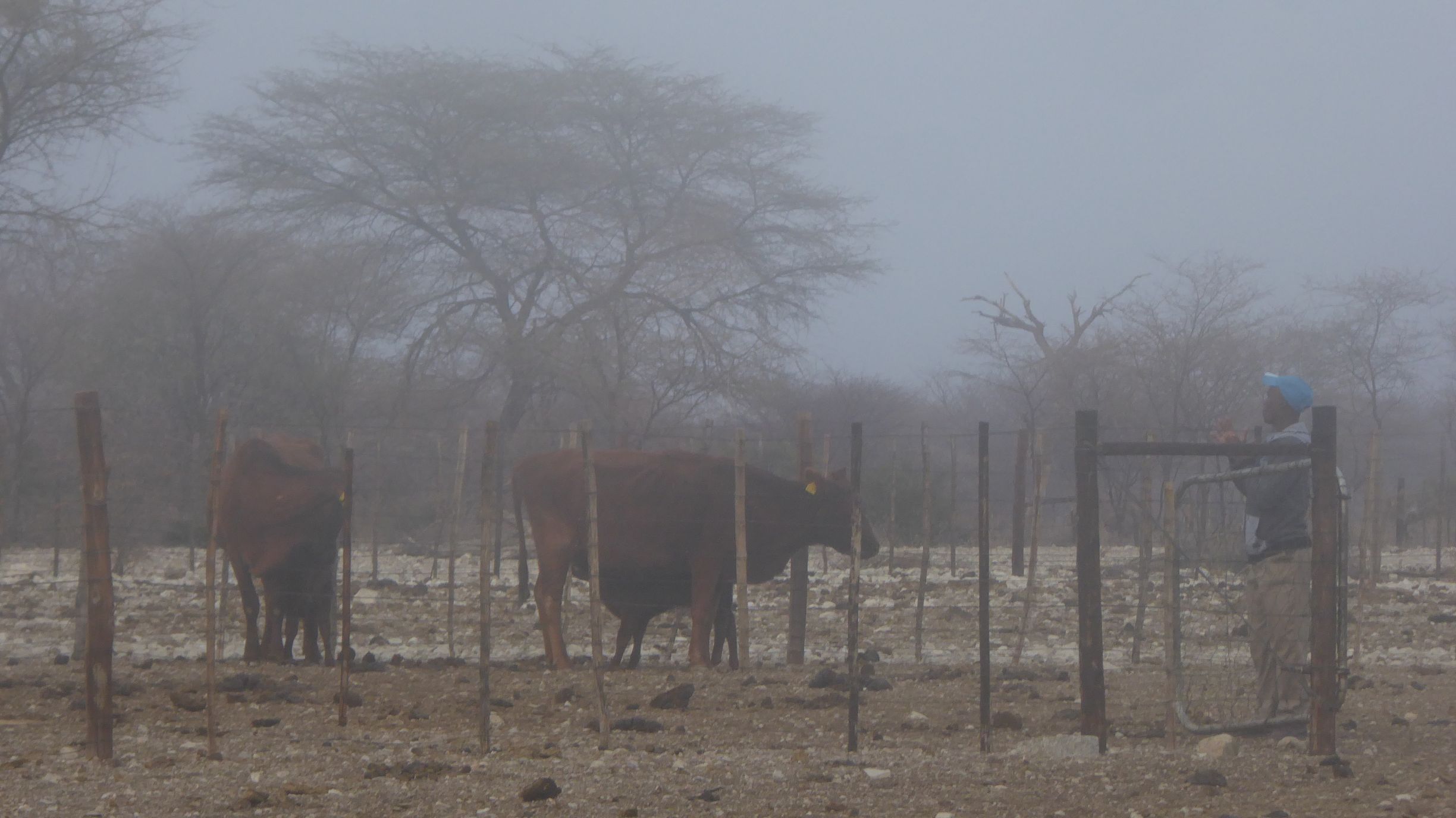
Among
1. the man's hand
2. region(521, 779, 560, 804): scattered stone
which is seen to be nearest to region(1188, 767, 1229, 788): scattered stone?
the man's hand

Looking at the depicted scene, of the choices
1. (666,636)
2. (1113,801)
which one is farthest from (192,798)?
(666,636)

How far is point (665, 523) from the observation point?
10.3 metres

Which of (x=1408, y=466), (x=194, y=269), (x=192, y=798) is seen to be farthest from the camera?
(x=1408, y=466)

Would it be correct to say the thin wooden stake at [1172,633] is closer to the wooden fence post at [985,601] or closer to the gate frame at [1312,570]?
the gate frame at [1312,570]

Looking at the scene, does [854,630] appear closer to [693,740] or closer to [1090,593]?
[693,740]

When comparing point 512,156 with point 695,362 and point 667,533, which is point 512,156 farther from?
point 667,533

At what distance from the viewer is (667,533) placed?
10.3 metres

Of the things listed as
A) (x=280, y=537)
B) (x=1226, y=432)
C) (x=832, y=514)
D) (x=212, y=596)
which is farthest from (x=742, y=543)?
(x=212, y=596)

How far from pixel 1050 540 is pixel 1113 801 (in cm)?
2144

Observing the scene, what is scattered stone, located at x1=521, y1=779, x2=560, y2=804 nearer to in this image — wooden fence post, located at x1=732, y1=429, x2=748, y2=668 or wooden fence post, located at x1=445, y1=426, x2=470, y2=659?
wooden fence post, located at x1=732, y1=429, x2=748, y2=668

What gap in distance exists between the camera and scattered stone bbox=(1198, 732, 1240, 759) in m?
6.18

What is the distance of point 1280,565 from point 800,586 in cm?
436

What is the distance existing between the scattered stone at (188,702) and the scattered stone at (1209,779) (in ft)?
15.9

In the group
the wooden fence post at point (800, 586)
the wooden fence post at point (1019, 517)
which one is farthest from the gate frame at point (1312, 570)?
the wooden fence post at point (1019, 517)
